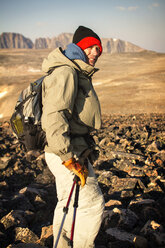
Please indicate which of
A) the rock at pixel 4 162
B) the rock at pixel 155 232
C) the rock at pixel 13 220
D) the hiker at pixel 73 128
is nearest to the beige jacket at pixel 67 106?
the hiker at pixel 73 128

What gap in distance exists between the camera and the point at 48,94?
1.96 meters

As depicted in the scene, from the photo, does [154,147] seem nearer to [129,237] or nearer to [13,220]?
[129,237]

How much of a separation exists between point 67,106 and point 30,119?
433 millimetres

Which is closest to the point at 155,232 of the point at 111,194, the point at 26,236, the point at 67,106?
the point at 111,194

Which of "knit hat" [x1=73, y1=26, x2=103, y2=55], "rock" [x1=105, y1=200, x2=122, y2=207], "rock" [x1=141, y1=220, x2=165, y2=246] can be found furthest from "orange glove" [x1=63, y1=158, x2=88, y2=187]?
"rock" [x1=105, y1=200, x2=122, y2=207]

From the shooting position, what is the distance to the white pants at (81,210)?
2111 millimetres

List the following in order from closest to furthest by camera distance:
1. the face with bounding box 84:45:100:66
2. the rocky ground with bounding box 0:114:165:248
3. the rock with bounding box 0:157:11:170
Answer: the face with bounding box 84:45:100:66, the rocky ground with bounding box 0:114:165:248, the rock with bounding box 0:157:11:170

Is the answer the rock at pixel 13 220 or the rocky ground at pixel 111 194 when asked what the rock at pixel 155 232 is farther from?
the rock at pixel 13 220

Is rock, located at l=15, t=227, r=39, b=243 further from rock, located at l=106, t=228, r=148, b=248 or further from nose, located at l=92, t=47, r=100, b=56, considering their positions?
nose, located at l=92, t=47, r=100, b=56

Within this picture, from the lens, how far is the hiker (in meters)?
1.87

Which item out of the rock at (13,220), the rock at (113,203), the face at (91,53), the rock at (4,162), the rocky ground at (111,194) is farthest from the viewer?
the rock at (4,162)

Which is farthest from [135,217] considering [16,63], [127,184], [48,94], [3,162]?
→ [16,63]

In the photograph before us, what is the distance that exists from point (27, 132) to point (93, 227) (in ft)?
3.71

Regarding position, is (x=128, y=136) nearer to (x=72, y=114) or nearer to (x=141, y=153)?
(x=141, y=153)
